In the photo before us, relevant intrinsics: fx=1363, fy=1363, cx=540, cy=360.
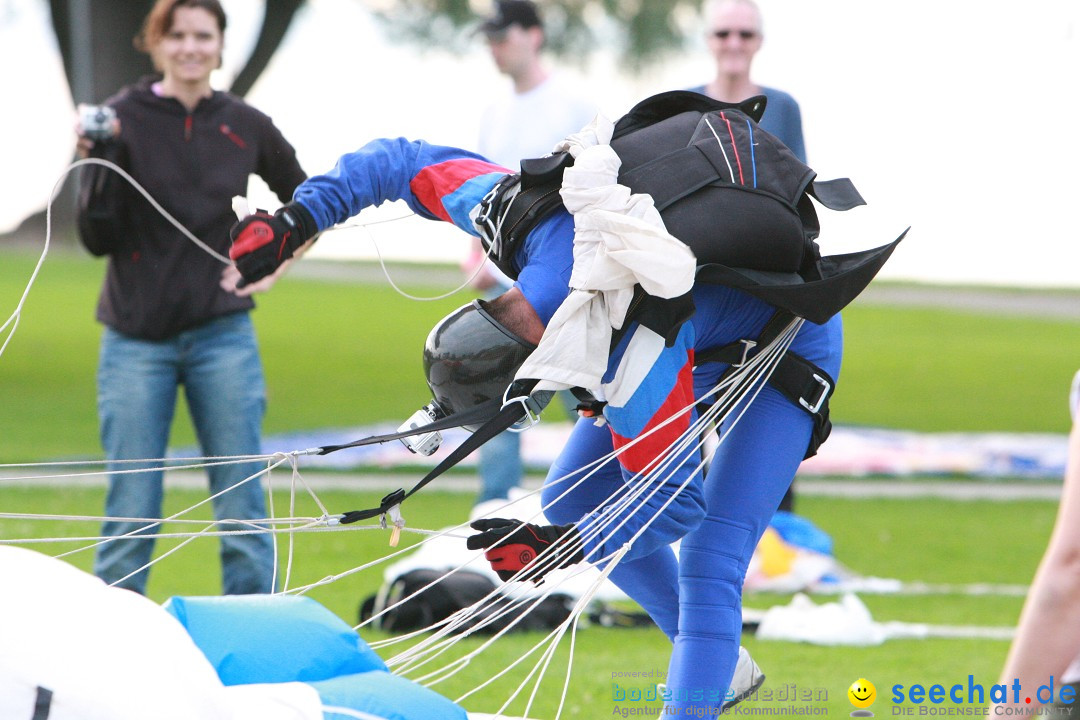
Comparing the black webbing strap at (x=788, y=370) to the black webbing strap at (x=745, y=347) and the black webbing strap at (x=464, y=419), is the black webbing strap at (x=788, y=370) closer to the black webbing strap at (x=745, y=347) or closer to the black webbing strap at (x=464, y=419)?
the black webbing strap at (x=745, y=347)

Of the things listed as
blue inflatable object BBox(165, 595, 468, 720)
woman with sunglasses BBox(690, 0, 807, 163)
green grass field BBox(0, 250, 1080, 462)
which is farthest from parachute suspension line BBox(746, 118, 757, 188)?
green grass field BBox(0, 250, 1080, 462)

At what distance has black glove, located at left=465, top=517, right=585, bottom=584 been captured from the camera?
2.54 m

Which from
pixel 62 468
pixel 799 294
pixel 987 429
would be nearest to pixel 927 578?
pixel 799 294

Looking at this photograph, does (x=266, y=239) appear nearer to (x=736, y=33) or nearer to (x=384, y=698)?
(x=384, y=698)

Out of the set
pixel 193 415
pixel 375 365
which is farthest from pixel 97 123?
pixel 375 365

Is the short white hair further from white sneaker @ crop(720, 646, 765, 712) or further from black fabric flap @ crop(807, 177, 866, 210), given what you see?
white sneaker @ crop(720, 646, 765, 712)

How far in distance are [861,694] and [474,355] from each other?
1623 mm

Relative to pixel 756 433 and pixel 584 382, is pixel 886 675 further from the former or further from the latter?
pixel 584 382

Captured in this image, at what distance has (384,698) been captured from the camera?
248 centimetres

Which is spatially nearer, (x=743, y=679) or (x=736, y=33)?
(x=743, y=679)

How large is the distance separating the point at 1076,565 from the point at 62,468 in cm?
615

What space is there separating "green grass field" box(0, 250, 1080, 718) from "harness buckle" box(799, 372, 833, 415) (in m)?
1.01

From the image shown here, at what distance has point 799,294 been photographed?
2676mm

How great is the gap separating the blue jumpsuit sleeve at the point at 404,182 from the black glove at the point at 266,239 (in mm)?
57
